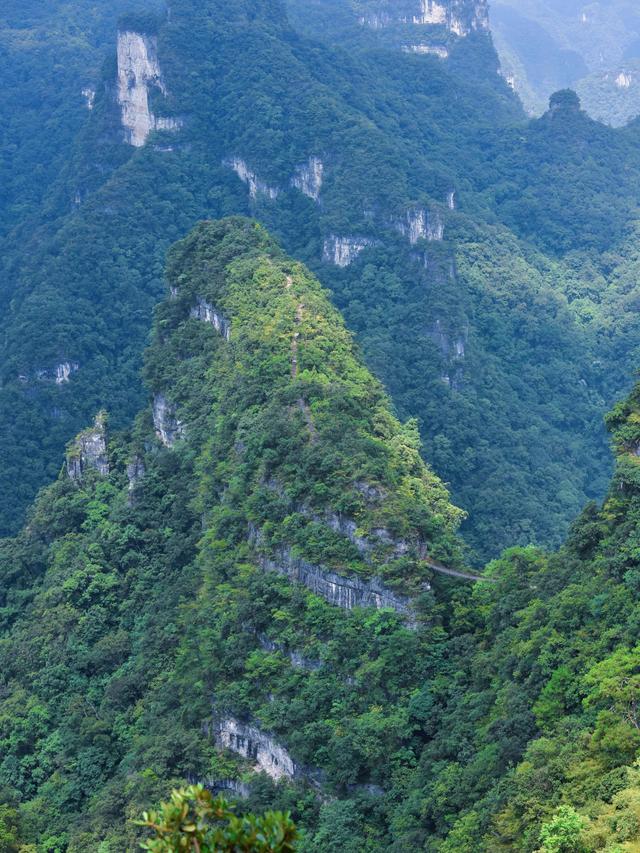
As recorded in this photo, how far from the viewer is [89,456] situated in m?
65.6

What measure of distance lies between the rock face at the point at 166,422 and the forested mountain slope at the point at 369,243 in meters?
17.2

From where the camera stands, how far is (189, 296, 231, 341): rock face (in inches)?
2469

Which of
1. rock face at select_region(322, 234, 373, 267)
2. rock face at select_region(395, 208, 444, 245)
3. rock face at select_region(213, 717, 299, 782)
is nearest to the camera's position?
rock face at select_region(213, 717, 299, 782)

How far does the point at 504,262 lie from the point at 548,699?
67773mm

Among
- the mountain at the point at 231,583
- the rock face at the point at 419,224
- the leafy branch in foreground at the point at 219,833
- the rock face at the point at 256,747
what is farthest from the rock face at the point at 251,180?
the leafy branch in foreground at the point at 219,833

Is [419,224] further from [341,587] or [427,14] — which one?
[427,14]

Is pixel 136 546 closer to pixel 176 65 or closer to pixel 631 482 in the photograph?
pixel 631 482

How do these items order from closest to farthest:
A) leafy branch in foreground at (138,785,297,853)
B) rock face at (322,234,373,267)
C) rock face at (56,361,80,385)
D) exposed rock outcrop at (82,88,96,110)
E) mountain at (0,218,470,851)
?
leafy branch in foreground at (138,785,297,853) < mountain at (0,218,470,851) < rock face at (56,361,80,385) < rock face at (322,234,373,267) < exposed rock outcrop at (82,88,96,110)

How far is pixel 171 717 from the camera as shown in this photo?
4681 centimetres

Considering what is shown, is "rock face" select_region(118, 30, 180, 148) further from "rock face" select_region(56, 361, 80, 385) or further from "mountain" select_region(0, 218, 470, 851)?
"mountain" select_region(0, 218, 470, 851)

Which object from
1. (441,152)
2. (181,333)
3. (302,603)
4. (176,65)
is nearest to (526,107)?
(441,152)

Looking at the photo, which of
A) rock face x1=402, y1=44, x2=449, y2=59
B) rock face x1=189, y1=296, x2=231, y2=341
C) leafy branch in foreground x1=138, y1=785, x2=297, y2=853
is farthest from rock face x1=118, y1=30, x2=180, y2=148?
leafy branch in foreground x1=138, y1=785, x2=297, y2=853

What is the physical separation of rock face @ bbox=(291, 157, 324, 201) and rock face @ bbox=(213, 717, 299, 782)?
2401 inches

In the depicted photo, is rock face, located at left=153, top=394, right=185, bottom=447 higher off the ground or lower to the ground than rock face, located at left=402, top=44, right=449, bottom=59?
lower
